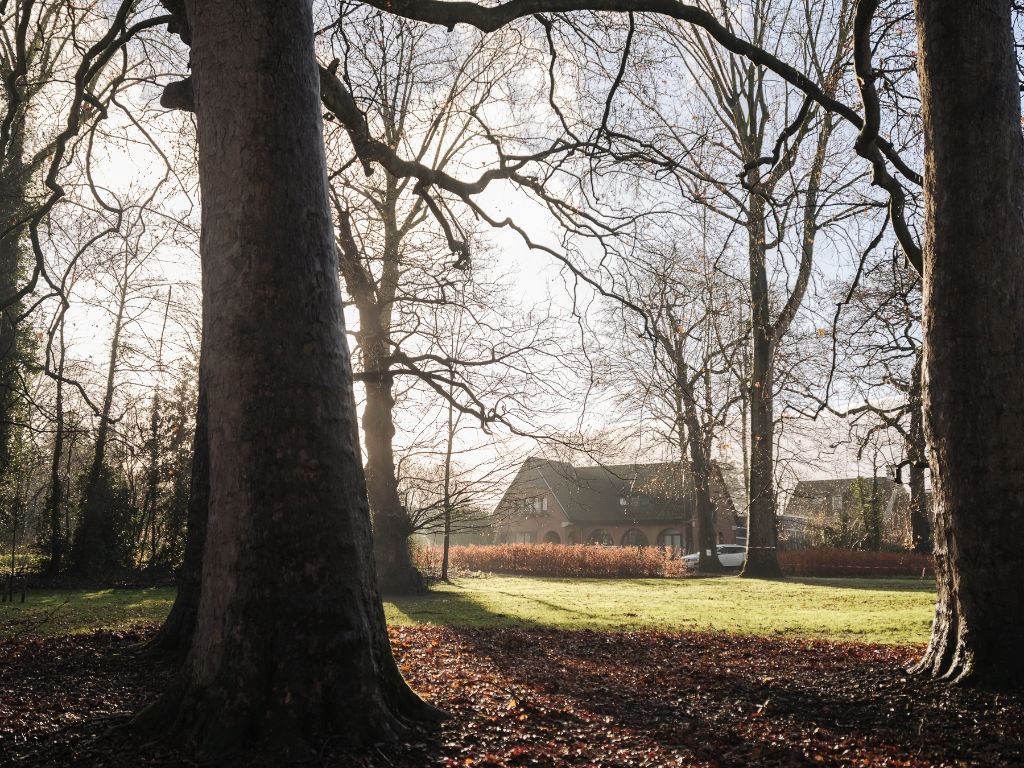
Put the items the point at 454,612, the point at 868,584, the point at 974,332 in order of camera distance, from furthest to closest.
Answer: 1. the point at 868,584
2. the point at 454,612
3. the point at 974,332

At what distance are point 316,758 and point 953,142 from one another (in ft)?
19.0

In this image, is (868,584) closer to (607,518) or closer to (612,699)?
(612,699)

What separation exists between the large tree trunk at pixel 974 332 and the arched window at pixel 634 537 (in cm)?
4507

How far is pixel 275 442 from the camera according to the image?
3.83m

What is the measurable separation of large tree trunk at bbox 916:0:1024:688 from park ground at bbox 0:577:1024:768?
1.74 feet

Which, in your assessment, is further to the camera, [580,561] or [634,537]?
[634,537]

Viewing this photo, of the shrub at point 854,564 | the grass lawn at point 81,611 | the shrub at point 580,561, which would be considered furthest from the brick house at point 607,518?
the grass lawn at point 81,611

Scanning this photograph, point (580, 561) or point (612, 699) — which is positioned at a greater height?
point (612, 699)

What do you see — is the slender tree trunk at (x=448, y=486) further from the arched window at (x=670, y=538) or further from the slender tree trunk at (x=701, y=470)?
the arched window at (x=670, y=538)

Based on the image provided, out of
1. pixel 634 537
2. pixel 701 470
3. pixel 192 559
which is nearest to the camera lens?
pixel 192 559

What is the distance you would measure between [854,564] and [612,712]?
2460 cm

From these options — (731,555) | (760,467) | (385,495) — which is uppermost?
(760,467)

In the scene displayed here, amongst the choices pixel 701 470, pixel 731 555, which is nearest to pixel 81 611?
pixel 701 470

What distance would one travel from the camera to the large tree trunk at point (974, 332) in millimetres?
4922
